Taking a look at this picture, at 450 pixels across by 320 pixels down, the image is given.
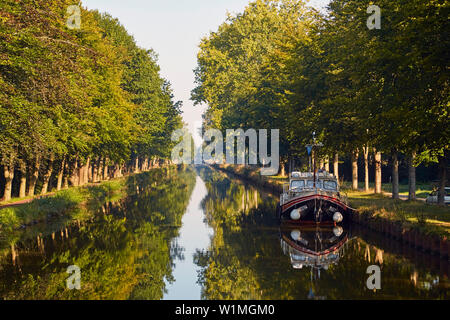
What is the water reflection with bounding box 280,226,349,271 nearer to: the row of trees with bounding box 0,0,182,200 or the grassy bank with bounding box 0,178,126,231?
the row of trees with bounding box 0,0,182,200

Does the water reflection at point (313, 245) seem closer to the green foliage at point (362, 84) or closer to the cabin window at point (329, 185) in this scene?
the cabin window at point (329, 185)

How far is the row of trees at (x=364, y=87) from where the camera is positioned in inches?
876

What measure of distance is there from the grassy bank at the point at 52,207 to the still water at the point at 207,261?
84 cm

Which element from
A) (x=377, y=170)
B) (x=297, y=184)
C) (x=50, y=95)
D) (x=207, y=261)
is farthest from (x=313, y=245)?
(x=377, y=170)

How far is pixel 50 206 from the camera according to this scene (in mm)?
36750

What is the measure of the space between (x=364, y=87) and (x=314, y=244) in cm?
1074

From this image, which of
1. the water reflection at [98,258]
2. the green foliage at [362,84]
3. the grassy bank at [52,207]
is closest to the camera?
the water reflection at [98,258]

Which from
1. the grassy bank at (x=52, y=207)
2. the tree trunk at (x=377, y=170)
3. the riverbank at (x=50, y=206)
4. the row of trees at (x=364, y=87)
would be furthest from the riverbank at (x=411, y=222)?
the grassy bank at (x=52, y=207)

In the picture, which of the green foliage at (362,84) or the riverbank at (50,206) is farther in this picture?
the riverbank at (50,206)

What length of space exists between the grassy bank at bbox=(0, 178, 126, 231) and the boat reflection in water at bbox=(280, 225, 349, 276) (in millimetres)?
14805

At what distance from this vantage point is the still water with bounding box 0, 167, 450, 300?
17.3 m

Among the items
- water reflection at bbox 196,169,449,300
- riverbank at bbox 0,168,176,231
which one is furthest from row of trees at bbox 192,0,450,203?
riverbank at bbox 0,168,176,231

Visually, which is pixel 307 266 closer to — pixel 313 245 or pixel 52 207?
pixel 313 245
